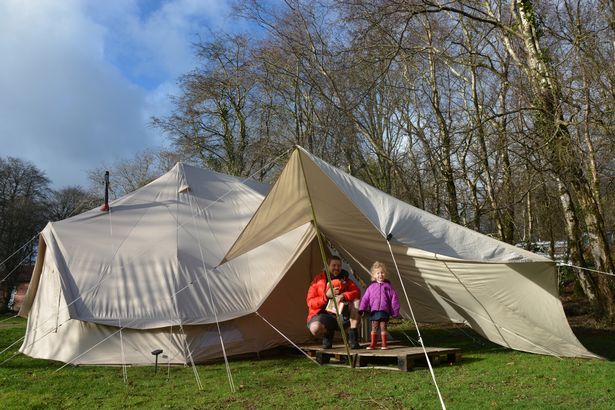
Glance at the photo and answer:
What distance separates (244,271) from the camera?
28.6 ft

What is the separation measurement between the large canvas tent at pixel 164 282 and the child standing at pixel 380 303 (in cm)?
170

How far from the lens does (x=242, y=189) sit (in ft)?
32.7

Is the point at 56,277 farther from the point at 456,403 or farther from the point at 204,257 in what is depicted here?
the point at 456,403

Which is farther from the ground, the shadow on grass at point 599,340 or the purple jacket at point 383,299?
the purple jacket at point 383,299

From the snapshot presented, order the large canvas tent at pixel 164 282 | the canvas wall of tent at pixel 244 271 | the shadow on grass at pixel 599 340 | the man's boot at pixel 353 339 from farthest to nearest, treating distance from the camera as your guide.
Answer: the large canvas tent at pixel 164 282
the man's boot at pixel 353 339
the shadow on grass at pixel 599 340
the canvas wall of tent at pixel 244 271

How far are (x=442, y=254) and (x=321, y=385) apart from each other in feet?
7.24

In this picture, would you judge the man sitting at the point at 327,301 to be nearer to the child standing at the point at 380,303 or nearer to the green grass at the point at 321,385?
the child standing at the point at 380,303

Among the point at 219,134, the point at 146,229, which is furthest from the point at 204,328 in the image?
the point at 219,134

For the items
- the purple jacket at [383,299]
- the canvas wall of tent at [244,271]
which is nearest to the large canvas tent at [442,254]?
the canvas wall of tent at [244,271]

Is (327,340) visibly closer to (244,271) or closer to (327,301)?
(327,301)

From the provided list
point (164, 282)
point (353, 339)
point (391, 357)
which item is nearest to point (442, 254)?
point (391, 357)

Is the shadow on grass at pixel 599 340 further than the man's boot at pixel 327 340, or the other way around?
the man's boot at pixel 327 340

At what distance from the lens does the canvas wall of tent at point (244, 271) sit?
6.95m

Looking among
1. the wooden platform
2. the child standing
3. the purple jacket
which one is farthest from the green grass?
the purple jacket
